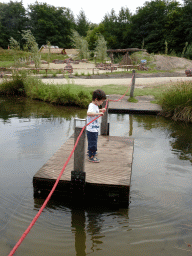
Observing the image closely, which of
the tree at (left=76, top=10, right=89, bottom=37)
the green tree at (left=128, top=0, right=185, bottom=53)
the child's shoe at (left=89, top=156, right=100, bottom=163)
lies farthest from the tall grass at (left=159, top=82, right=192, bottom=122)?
the tree at (left=76, top=10, right=89, bottom=37)

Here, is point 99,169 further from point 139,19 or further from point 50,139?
point 139,19

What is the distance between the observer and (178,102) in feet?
31.2

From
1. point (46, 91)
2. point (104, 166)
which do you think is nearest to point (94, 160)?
point (104, 166)

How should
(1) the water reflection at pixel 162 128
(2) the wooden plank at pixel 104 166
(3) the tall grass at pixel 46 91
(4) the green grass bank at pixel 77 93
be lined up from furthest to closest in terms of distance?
(3) the tall grass at pixel 46 91 < (4) the green grass bank at pixel 77 93 < (1) the water reflection at pixel 162 128 < (2) the wooden plank at pixel 104 166

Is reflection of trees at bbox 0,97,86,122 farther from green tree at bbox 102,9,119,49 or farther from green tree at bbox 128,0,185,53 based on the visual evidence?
green tree at bbox 102,9,119,49

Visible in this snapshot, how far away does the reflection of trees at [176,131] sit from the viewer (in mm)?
6793

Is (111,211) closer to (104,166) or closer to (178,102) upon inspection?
(104,166)

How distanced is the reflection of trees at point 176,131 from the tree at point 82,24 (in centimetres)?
7493

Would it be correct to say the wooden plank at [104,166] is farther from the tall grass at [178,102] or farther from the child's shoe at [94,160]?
the tall grass at [178,102]

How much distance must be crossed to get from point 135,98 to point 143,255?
998 cm

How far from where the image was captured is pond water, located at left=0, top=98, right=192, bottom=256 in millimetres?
3246

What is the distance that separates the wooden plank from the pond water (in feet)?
1.48

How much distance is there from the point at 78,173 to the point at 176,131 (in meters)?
5.51

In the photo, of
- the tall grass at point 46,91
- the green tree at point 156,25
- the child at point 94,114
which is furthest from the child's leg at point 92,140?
the green tree at point 156,25
